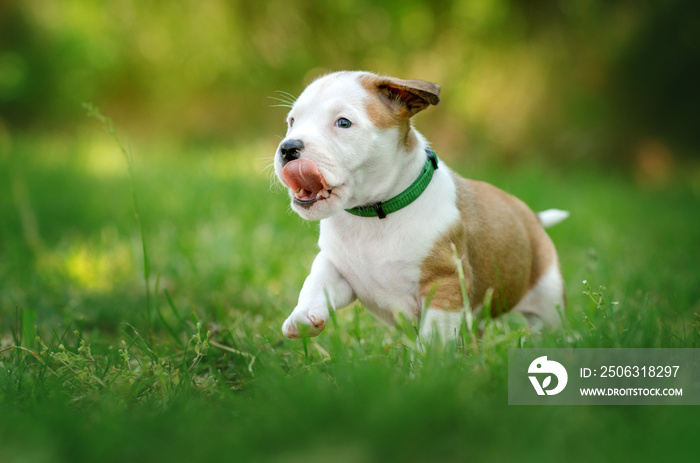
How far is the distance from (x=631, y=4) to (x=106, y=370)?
1149 centimetres

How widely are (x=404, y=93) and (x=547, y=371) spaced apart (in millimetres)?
1252

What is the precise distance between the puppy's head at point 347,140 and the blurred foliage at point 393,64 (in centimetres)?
926

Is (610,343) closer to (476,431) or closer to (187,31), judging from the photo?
(476,431)

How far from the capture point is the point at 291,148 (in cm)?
256

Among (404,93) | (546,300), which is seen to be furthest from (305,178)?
(546,300)

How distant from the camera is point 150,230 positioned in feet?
19.7

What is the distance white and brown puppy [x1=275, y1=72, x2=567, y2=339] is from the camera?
260 centimetres

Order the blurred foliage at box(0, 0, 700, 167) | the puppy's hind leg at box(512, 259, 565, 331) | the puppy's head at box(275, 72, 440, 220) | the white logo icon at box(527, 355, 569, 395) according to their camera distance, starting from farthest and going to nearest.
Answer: the blurred foliage at box(0, 0, 700, 167)
the puppy's hind leg at box(512, 259, 565, 331)
the puppy's head at box(275, 72, 440, 220)
the white logo icon at box(527, 355, 569, 395)

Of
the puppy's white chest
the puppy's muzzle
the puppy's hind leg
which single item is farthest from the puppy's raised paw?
the puppy's hind leg

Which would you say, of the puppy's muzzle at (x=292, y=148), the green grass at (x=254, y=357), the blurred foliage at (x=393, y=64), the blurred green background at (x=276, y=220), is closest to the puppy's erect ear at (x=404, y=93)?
the puppy's muzzle at (x=292, y=148)

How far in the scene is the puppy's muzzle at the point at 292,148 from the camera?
2559 mm

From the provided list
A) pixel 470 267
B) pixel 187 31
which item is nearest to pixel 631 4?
pixel 187 31

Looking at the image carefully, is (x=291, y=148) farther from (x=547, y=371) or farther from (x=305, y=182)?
(x=547, y=371)

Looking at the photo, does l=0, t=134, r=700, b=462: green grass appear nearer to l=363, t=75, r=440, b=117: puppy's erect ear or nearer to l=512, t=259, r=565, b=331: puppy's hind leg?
l=512, t=259, r=565, b=331: puppy's hind leg
